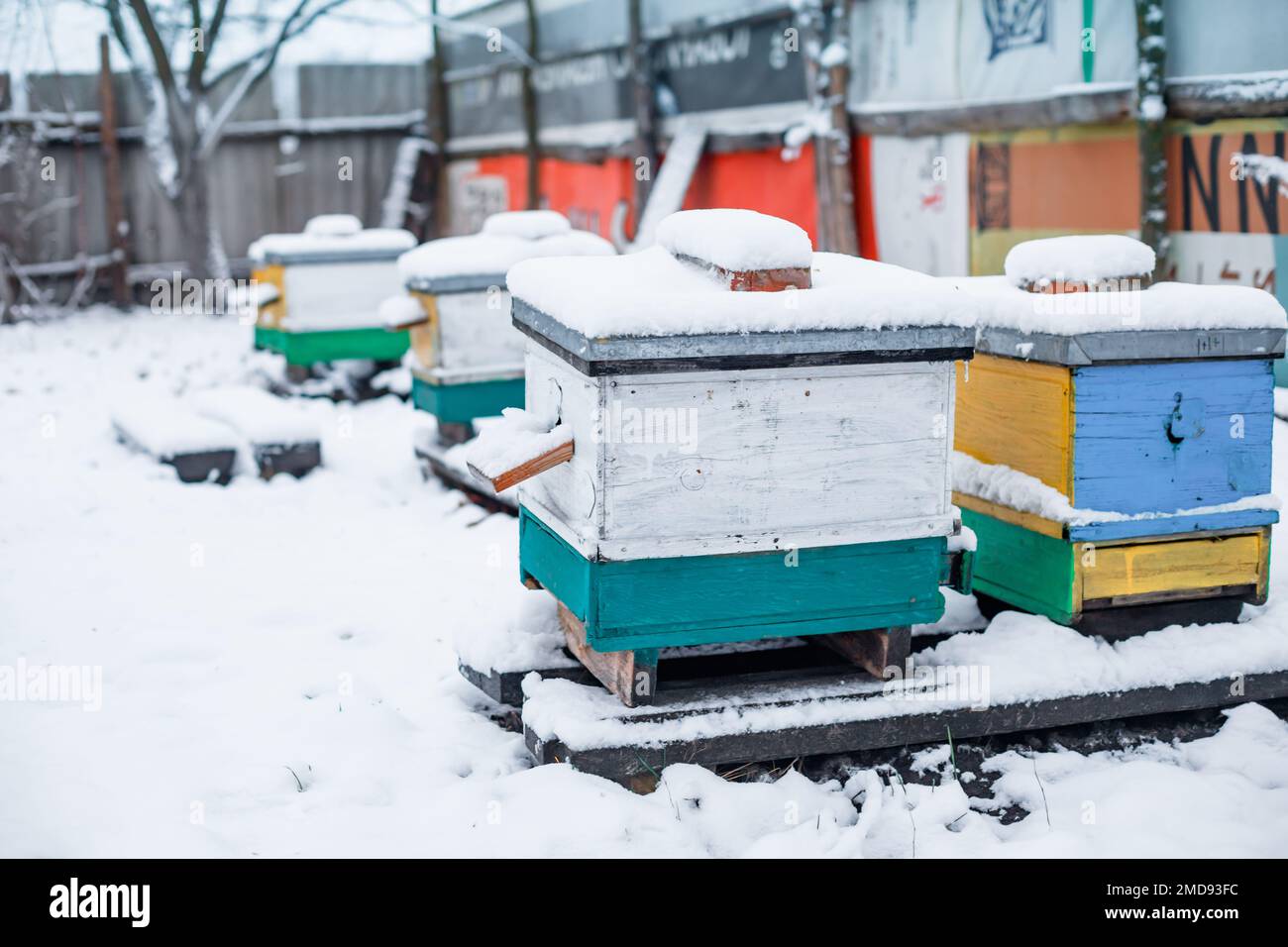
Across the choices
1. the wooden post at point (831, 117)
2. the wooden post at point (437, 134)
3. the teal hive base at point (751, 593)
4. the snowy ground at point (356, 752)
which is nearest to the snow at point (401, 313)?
the snowy ground at point (356, 752)

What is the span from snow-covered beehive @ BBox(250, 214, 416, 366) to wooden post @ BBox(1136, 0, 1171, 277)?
439 centimetres

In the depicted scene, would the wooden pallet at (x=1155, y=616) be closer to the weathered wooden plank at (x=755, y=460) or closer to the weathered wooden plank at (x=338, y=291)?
the weathered wooden plank at (x=755, y=460)

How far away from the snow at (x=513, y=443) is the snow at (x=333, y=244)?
5.24 m

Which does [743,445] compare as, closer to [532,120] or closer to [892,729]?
[892,729]

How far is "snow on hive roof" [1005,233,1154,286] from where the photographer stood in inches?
145

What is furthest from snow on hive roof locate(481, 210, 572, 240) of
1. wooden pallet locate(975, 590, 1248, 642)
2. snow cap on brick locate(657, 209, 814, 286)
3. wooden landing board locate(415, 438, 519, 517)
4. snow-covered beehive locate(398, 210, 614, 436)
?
wooden pallet locate(975, 590, 1248, 642)

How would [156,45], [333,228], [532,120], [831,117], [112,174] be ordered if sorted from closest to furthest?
[831,117]
[333,228]
[156,45]
[532,120]
[112,174]

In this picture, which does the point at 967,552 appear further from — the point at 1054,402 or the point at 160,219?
the point at 160,219

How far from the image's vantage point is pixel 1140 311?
3426 millimetres

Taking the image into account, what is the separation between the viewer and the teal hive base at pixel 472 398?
21.0ft

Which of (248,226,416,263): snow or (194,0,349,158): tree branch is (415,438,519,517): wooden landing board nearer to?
(248,226,416,263): snow

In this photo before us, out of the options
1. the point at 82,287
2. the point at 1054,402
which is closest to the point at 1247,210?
the point at 1054,402

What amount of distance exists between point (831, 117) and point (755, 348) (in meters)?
5.62

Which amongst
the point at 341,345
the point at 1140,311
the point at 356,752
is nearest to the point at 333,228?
the point at 341,345
